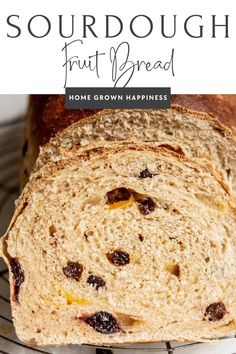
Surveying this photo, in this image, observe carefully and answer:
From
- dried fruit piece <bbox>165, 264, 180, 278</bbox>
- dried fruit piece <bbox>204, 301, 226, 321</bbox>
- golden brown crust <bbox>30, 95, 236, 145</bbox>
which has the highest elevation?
golden brown crust <bbox>30, 95, 236, 145</bbox>

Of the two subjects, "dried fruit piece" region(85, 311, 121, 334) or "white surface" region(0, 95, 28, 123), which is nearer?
"dried fruit piece" region(85, 311, 121, 334)

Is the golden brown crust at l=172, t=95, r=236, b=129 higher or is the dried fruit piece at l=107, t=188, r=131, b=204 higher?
the golden brown crust at l=172, t=95, r=236, b=129

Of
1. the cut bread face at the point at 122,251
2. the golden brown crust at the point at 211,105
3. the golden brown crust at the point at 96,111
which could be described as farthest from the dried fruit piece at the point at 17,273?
the golden brown crust at the point at 211,105

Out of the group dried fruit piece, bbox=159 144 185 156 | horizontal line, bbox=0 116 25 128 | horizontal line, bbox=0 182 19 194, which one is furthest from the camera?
horizontal line, bbox=0 116 25 128

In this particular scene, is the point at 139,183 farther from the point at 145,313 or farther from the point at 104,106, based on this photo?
the point at 145,313

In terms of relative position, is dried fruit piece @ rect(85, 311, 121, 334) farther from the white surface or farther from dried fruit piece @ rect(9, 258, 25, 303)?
the white surface

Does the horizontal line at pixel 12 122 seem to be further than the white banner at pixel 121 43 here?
Yes

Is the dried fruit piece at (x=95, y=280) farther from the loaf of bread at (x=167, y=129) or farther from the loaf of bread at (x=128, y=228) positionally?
the loaf of bread at (x=167, y=129)

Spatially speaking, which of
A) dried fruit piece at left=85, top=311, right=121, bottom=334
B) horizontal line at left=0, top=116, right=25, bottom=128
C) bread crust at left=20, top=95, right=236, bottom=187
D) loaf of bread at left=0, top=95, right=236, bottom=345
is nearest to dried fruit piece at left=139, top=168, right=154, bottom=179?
loaf of bread at left=0, top=95, right=236, bottom=345
